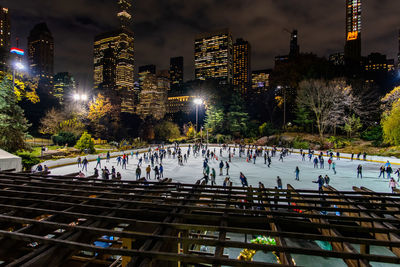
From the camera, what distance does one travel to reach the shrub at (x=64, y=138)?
34.6 m

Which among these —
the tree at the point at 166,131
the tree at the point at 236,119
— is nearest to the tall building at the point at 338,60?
the tree at the point at 236,119

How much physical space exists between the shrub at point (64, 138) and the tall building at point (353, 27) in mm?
140718

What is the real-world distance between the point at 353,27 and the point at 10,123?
15677 cm

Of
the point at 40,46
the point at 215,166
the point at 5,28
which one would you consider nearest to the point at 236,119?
the point at 215,166

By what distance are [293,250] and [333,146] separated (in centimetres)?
3949

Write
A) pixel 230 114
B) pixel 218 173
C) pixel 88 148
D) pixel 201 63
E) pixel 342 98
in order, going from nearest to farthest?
pixel 218 173 < pixel 88 148 < pixel 342 98 < pixel 230 114 < pixel 201 63

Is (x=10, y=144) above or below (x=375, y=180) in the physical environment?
above

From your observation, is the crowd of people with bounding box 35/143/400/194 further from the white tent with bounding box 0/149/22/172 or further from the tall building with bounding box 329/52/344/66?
the tall building with bounding box 329/52/344/66

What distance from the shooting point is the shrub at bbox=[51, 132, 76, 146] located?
34.6 metres

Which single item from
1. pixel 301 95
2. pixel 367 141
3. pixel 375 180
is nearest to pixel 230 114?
pixel 301 95

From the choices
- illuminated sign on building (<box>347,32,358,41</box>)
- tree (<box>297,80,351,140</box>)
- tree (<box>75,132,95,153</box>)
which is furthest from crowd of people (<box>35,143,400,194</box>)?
illuminated sign on building (<box>347,32,358,41</box>)

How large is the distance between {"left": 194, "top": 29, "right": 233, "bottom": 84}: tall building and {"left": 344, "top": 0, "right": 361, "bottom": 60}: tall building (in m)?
83.8

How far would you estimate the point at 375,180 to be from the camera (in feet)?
50.6

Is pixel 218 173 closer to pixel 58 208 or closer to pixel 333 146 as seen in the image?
pixel 58 208
